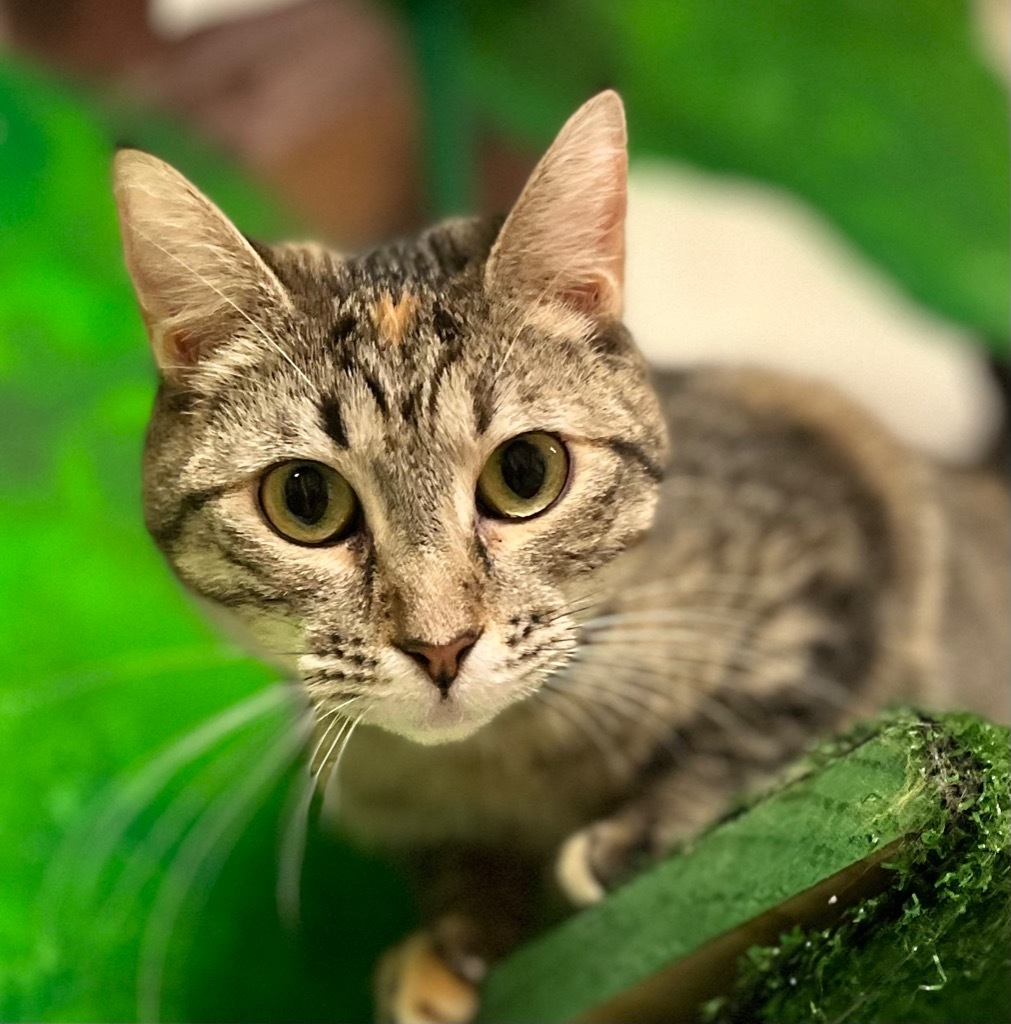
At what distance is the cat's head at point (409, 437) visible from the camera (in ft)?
2.06

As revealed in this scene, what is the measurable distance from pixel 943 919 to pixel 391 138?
1.57 meters

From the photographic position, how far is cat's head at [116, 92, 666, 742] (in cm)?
63

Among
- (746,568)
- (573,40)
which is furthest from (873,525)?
(573,40)

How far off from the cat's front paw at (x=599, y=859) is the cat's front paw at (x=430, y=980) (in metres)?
0.13

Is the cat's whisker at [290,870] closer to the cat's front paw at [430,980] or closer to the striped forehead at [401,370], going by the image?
the cat's front paw at [430,980]

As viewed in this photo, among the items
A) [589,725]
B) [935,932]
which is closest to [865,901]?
[935,932]

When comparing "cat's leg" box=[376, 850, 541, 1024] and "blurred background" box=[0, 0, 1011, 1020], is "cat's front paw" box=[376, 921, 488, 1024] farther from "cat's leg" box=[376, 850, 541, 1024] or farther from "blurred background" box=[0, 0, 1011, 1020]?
"blurred background" box=[0, 0, 1011, 1020]

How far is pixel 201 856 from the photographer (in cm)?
110

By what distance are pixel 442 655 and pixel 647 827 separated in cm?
37

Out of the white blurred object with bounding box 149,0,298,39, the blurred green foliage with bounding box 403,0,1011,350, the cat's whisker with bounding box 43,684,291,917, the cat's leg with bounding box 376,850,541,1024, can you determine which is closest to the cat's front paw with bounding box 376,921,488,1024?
the cat's leg with bounding box 376,850,541,1024

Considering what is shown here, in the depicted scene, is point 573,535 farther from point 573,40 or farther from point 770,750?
point 573,40

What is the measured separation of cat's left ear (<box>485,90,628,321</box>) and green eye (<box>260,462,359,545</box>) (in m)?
0.16

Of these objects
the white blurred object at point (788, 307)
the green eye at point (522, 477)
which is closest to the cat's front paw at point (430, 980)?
the green eye at point (522, 477)

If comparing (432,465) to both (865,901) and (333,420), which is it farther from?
(865,901)
